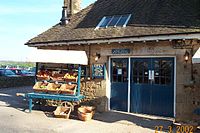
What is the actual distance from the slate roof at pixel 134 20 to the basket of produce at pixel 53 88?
94.8 inches

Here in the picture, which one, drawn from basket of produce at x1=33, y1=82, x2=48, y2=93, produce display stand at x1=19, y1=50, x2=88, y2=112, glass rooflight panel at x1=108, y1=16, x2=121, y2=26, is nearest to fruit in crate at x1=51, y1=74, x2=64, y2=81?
basket of produce at x1=33, y1=82, x2=48, y2=93

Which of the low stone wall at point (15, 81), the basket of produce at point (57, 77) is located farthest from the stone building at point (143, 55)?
the low stone wall at point (15, 81)

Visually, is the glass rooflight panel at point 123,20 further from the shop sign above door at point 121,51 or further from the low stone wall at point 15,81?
the low stone wall at point 15,81

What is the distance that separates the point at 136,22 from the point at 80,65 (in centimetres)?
335

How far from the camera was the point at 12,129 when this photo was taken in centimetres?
991

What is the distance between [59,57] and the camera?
13.4m

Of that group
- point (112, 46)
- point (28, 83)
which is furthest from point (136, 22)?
point (28, 83)

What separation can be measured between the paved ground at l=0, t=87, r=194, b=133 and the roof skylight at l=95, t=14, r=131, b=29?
4.39 meters

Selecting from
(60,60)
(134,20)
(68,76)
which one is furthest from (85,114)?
(134,20)

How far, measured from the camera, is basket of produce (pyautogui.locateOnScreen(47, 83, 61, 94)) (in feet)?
42.8

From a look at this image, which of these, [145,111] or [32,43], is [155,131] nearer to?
[145,111]

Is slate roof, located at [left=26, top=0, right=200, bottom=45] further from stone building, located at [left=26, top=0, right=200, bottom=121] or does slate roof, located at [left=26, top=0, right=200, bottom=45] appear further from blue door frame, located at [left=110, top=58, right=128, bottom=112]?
blue door frame, located at [left=110, top=58, right=128, bottom=112]

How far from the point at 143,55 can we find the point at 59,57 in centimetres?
396

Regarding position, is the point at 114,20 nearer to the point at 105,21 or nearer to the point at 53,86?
the point at 105,21
